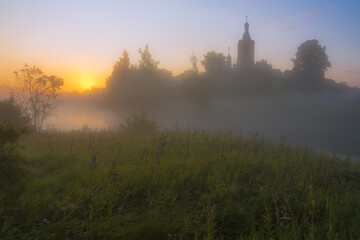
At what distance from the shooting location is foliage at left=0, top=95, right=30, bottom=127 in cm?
1097

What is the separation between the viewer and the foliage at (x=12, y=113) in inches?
432

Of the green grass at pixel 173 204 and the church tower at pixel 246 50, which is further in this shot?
the church tower at pixel 246 50

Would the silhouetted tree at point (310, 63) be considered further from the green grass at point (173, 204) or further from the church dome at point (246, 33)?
the green grass at point (173, 204)

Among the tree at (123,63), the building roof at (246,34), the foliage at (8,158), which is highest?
the building roof at (246,34)

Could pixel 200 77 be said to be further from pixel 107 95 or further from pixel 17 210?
pixel 17 210

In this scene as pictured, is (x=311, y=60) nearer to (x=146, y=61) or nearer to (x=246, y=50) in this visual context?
(x=246, y=50)

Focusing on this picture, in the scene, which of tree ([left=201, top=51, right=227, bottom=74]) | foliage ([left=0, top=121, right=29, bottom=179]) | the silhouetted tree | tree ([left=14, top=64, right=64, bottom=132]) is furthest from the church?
foliage ([left=0, top=121, right=29, bottom=179])

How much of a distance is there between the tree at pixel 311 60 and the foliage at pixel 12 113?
146ft

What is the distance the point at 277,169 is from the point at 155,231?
4125mm

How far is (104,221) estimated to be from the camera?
2.83m

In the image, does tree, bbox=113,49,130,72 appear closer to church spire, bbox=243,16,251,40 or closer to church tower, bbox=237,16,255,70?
church tower, bbox=237,16,255,70

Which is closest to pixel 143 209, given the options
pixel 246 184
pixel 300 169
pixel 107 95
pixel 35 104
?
pixel 246 184

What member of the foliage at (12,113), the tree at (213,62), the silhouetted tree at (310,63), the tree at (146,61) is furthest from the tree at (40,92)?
the silhouetted tree at (310,63)

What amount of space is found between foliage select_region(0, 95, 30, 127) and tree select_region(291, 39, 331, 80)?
1757 inches
